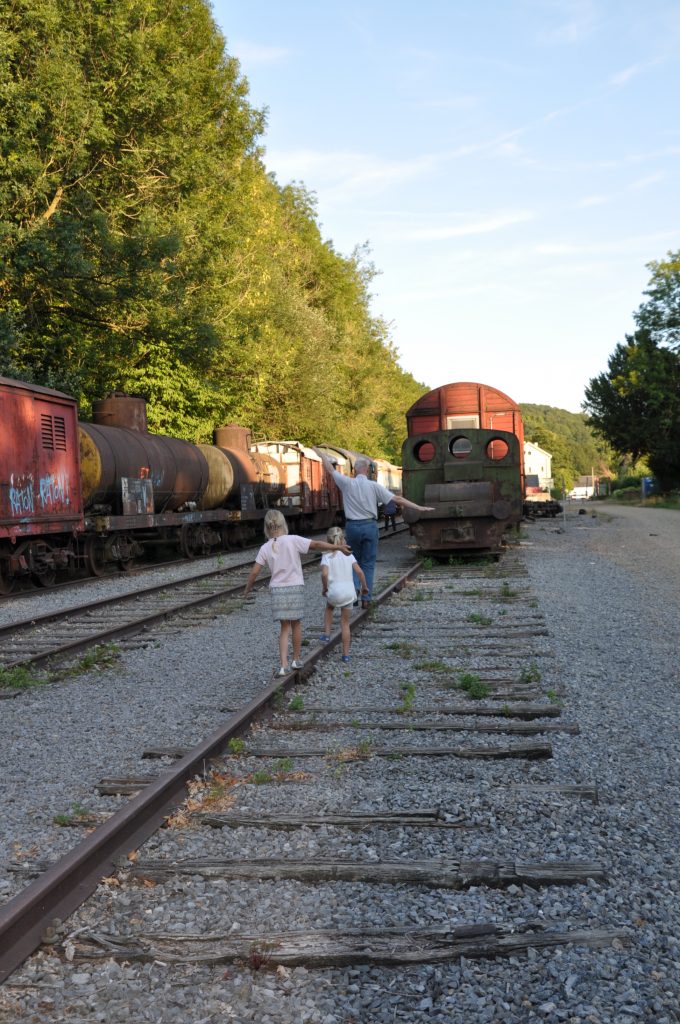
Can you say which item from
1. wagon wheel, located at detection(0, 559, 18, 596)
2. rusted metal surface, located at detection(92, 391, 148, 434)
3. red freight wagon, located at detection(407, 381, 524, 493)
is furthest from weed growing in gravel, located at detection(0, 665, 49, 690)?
red freight wagon, located at detection(407, 381, 524, 493)

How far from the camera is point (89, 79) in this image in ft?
70.2

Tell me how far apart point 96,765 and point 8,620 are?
249 inches

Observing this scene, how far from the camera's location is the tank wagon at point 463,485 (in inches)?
582

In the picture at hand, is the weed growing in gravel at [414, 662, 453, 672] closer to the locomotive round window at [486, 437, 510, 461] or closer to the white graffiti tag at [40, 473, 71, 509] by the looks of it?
the white graffiti tag at [40, 473, 71, 509]

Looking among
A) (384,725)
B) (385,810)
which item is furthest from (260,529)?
(385,810)

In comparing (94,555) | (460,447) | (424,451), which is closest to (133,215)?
(94,555)

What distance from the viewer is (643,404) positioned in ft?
190

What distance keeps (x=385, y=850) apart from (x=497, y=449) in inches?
514

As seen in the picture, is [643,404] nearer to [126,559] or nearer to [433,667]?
[126,559]

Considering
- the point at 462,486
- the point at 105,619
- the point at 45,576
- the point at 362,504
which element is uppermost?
the point at 462,486

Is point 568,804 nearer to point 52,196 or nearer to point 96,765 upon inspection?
point 96,765

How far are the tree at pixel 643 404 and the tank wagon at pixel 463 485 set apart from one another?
131ft

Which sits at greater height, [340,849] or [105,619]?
[105,619]

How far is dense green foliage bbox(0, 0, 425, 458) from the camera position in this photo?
61.9ft
